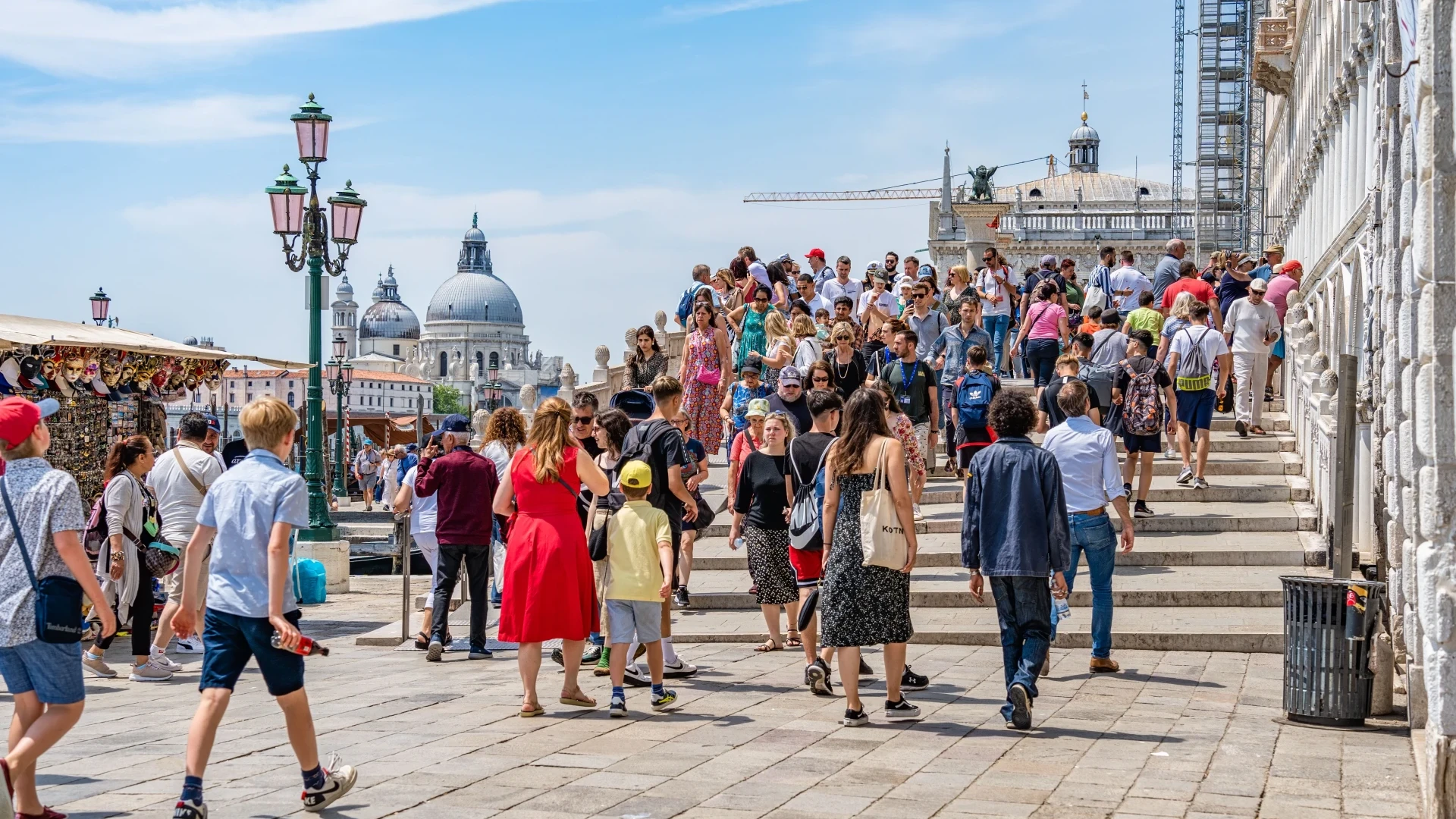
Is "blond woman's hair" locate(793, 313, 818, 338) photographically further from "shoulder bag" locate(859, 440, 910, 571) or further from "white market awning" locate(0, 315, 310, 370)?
"shoulder bag" locate(859, 440, 910, 571)

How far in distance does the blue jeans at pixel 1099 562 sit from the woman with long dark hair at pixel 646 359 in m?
5.31

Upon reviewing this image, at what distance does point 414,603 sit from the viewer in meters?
15.5

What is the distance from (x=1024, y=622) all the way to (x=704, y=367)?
766 cm

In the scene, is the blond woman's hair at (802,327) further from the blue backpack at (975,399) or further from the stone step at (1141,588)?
the stone step at (1141,588)

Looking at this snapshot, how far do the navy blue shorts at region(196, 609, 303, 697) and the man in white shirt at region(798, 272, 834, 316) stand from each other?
1278cm

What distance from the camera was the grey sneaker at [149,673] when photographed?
1037 cm

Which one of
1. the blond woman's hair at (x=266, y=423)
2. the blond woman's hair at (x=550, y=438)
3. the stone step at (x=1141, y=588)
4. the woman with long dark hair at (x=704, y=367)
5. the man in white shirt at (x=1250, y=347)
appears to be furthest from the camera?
the man in white shirt at (x=1250, y=347)

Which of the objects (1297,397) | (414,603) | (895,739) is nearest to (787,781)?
(895,739)

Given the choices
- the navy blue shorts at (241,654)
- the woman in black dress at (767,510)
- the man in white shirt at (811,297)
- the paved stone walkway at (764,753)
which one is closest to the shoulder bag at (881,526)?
the paved stone walkway at (764,753)

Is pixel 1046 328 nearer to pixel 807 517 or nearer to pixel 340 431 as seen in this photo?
pixel 807 517

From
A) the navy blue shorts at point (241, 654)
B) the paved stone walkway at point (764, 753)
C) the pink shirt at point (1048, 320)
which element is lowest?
the paved stone walkway at point (764, 753)

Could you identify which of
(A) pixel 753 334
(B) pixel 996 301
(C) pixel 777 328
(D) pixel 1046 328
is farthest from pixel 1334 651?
(B) pixel 996 301

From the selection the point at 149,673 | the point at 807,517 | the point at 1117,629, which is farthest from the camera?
the point at 1117,629

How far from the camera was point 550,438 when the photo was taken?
8.47m
